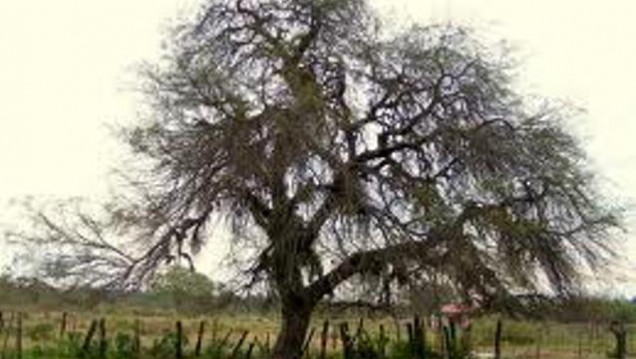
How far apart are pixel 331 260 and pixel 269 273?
172cm

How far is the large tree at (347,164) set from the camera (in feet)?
86.1

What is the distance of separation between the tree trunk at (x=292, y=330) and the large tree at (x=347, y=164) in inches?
17.8

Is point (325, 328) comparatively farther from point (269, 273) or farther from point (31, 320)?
point (31, 320)

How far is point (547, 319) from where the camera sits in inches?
1141

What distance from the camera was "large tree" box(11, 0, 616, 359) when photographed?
26.2 meters

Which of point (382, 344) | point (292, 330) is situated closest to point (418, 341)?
point (382, 344)

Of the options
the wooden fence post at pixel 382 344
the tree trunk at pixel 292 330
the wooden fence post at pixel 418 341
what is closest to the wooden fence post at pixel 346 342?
the wooden fence post at pixel 382 344

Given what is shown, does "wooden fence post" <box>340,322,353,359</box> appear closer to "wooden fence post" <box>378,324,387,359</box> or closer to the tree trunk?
"wooden fence post" <box>378,324,387,359</box>

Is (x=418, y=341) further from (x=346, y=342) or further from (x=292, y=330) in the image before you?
(x=292, y=330)

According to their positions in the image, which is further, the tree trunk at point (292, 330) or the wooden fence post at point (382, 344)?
the wooden fence post at point (382, 344)

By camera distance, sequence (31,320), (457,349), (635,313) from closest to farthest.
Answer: (457,349) < (31,320) < (635,313)

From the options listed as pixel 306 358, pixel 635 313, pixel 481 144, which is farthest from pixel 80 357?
pixel 635 313

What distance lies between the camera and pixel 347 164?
26.3 meters

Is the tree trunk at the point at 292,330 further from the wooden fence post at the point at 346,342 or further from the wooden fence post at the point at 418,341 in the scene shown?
the wooden fence post at the point at 418,341
